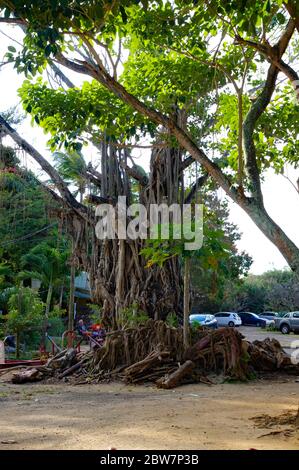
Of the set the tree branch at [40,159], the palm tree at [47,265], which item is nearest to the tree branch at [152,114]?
the tree branch at [40,159]

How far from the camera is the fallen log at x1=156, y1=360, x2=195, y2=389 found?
32.1 feet

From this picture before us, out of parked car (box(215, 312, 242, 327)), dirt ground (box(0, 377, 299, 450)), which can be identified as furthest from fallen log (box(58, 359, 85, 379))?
parked car (box(215, 312, 242, 327))

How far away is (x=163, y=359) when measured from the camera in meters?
10.6

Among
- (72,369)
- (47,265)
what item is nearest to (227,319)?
(47,265)

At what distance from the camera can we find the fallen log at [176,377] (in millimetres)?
9781

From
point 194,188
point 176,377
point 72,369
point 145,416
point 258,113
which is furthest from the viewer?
point 194,188

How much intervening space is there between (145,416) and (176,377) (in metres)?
3.08

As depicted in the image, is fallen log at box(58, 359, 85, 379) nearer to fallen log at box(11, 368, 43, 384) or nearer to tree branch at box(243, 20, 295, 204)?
fallen log at box(11, 368, 43, 384)

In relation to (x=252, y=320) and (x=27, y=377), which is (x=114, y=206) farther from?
(x=252, y=320)

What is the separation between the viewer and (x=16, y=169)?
17.5 meters

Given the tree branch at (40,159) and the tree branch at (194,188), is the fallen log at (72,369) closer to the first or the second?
the tree branch at (40,159)

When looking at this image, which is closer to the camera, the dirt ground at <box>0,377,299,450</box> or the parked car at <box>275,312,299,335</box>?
the dirt ground at <box>0,377,299,450</box>

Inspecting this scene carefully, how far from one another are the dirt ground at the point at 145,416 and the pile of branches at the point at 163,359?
39 centimetres
